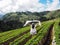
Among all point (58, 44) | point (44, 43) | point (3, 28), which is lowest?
point (3, 28)

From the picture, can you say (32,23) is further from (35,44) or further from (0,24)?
(0,24)

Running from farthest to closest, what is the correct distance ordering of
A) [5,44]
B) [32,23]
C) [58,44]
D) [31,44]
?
1. [32,23]
2. [5,44]
3. [31,44]
4. [58,44]

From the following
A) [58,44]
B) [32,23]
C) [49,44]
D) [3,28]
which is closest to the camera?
[58,44]

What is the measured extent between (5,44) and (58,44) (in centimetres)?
1004

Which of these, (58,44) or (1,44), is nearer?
(58,44)

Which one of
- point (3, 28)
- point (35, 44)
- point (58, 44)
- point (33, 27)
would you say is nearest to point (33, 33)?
point (33, 27)

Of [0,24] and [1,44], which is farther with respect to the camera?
[0,24]

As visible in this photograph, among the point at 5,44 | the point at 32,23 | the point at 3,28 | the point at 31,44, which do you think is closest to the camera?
the point at 31,44

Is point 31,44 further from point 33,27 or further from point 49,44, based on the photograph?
point 33,27

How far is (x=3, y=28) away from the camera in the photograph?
332ft

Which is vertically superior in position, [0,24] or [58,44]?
[58,44]

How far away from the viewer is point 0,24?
10538 cm

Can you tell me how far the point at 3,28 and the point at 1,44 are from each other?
74.0 meters

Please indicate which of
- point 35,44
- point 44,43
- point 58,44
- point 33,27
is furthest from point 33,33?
point 58,44
